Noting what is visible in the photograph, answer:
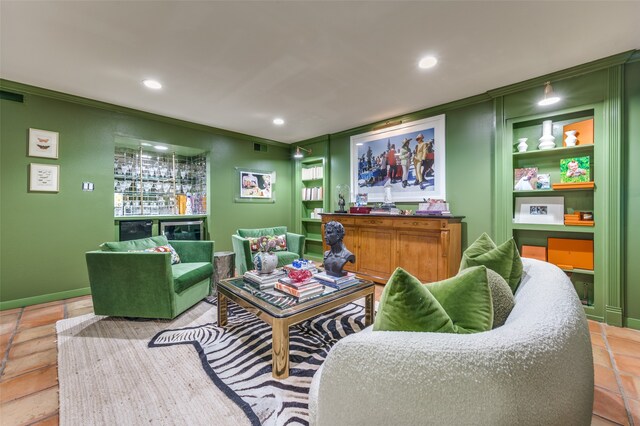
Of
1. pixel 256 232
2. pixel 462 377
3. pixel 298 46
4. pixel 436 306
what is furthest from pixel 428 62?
pixel 256 232

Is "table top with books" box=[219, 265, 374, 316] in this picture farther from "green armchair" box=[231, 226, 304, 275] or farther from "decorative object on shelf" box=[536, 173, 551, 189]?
"decorative object on shelf" box=[536, 173, 551, 189]

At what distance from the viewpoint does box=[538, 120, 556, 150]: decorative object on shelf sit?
9.20 feet

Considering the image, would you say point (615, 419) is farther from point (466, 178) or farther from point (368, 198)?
point (368, 198)

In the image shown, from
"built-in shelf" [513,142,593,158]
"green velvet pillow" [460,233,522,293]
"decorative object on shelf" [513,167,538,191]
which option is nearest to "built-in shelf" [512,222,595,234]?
"decorative object on shelf" [513,167,538,191]

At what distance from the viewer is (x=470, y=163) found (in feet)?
11.2

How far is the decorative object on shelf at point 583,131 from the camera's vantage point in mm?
2645

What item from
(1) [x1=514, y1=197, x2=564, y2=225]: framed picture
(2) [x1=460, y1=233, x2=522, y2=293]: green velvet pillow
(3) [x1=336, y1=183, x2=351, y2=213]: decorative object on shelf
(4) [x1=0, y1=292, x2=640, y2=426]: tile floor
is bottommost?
(4) [x1=0, y1=292, x2=640, y2=426]: tile floor

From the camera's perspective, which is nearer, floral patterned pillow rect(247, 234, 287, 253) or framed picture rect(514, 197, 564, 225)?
framed picture rect(514, 197, 564, 225)

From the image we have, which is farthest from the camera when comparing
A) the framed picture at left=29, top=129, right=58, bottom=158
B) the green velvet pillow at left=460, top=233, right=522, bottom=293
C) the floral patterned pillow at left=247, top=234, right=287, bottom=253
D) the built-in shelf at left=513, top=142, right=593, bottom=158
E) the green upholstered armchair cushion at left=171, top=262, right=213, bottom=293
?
the floral patterned pillow at left=247, top=234, right=287, bottom=253

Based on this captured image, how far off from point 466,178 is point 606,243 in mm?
1459

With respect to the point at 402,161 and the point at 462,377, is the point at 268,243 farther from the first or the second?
the point at 462,377

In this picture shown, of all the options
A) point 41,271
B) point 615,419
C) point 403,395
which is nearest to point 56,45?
point 41,271

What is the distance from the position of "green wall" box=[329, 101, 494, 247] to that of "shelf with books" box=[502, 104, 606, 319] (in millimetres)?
255

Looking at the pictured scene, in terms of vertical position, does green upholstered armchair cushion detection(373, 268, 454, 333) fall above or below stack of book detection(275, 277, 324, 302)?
above
